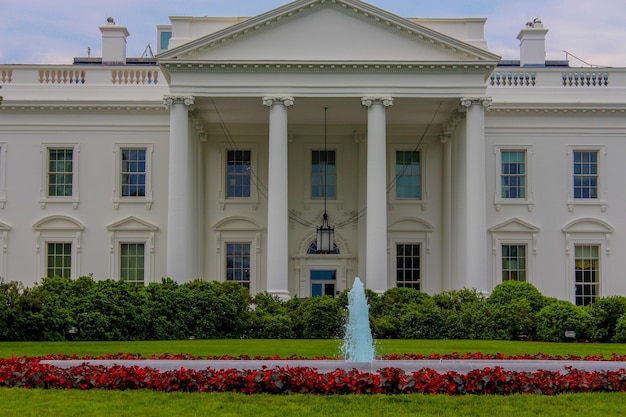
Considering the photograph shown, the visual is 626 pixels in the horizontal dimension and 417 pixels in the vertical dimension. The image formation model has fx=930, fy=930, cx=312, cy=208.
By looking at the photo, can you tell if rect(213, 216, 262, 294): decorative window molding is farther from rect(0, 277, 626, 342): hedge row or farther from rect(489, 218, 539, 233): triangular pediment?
rect(489, 218, 539, 233): triangular pediment

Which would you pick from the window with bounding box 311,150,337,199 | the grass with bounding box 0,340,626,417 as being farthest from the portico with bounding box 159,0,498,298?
the grass with bounding box 0,340,626,417

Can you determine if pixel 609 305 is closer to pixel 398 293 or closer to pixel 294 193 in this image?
pixel 398 293

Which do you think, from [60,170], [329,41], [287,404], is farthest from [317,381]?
[60,170]

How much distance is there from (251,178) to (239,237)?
8.28 ft

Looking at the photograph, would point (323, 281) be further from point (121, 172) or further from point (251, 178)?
point (121, 172)

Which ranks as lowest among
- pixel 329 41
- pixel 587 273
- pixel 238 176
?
pixel 587 273

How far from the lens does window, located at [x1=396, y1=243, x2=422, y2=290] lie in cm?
3875

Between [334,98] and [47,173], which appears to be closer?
[334,98]

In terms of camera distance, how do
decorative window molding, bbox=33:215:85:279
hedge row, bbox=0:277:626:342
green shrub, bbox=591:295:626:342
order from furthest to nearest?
decorative window molding, bbox=33:215:85:279 → green shrub, bbox=591:295:626:342 → hedge row, bbox=0:277:626:342

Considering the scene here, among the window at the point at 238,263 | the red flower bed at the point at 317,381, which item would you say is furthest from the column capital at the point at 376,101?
the red flower bed at the point at 317,381

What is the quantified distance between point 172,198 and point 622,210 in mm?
18259

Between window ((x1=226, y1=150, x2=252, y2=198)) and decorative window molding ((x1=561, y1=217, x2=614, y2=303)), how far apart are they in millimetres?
13195

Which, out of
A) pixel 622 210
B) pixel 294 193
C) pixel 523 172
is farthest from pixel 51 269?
pixel 622 210

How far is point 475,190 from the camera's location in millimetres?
33438
